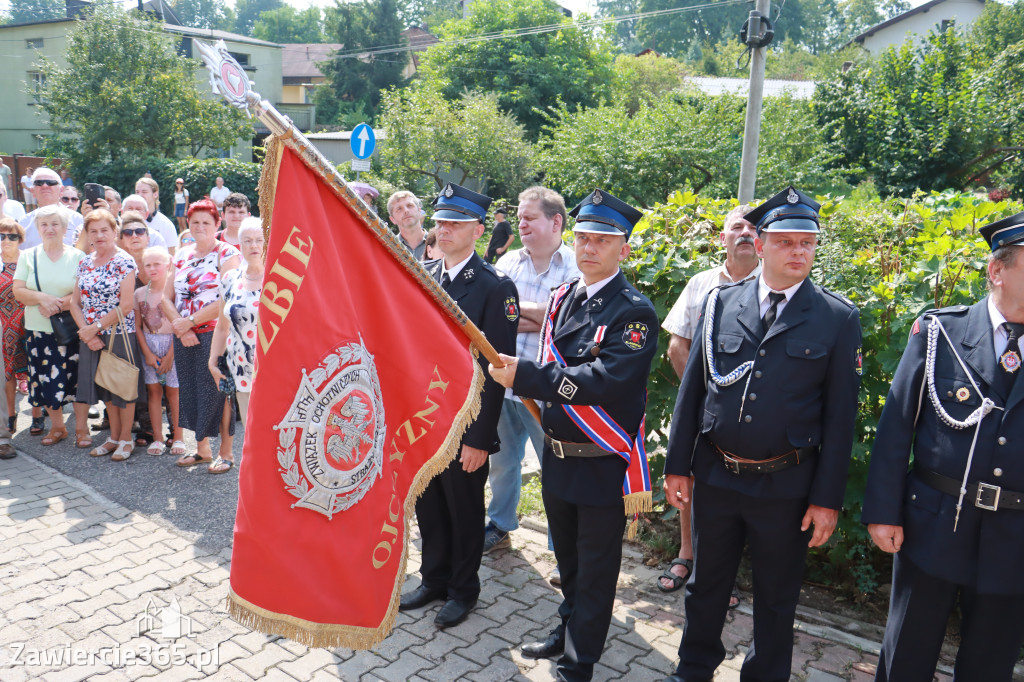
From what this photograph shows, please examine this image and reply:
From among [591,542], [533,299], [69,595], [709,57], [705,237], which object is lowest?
[69,595]

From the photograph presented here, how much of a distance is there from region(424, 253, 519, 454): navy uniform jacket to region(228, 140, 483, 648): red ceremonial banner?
0.90m

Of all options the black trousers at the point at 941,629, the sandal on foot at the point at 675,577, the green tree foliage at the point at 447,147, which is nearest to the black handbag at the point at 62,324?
the sandal on foot at the point at 675,577

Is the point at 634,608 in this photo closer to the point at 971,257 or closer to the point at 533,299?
the point at 533,299

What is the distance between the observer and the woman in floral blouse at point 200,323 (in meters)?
6.09

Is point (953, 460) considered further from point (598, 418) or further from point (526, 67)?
point (526, 67)

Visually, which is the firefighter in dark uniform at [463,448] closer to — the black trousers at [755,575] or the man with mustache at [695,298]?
the man with mustache at [695,298]

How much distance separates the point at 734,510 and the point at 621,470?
0.51 meters

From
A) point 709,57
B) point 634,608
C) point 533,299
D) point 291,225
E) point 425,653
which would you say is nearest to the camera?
point 291,225

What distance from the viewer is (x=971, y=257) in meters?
3.89

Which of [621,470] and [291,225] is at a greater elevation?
[291,225]

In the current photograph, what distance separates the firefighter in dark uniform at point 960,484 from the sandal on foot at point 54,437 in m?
6.66

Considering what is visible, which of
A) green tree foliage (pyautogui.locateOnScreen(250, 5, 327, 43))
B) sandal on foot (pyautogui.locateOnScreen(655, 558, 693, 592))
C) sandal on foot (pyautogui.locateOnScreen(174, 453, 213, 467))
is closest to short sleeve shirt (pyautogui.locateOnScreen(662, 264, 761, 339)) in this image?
sandal on foot (pyautogui.locateOnScreen(655, 558, 693, 592))

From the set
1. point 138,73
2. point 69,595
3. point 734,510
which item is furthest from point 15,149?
point 734,510

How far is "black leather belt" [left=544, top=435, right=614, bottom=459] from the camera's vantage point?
3.44 m
